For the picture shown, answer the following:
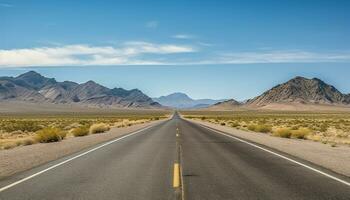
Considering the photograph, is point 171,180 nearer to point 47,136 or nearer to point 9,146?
point 9,146

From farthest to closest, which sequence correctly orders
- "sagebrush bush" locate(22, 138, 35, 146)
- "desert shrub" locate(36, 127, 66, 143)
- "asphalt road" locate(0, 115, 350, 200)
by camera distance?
"desert shrub" locate(36, 127, 66, 143)
"sagebrush bush" locate(22, 138, 35, 146)
"asphalt road" locate(0, 115, 350, 200)

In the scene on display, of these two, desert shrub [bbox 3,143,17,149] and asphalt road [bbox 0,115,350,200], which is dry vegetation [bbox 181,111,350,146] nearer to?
asphalt road [bbox 0,115,350,200]

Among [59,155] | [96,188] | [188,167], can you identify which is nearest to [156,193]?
[96,188]

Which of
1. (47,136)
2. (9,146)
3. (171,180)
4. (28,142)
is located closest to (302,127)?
(47,136)

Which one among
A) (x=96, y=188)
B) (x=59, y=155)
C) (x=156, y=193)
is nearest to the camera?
(x=156, y=193)

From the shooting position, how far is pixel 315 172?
490 inches

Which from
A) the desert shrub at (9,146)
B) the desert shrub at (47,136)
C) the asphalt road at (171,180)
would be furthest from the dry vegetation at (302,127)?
the desert shrub at (9,146)

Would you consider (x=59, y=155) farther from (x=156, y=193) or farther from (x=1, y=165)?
(x=156, y=193)

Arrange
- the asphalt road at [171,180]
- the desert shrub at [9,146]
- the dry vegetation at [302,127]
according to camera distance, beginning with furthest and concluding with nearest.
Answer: the dry vegetation at [302,127] → the desert shrub at [9,146] → the asphalt road at [171,180]

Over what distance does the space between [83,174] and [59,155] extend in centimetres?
588

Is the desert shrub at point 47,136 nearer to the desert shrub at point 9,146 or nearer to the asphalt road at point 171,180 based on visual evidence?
the desert shrub at point 9,146

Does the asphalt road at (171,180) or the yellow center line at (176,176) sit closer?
the asphalt road at (171,180)

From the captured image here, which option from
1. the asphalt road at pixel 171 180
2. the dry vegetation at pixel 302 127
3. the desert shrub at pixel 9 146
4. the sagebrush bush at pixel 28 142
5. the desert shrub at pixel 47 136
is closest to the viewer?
the asphalt road at pixel 171 180

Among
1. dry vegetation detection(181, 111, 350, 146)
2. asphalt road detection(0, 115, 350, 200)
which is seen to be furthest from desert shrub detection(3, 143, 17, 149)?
dry vegetation detection(181, 111, 350, 146)
